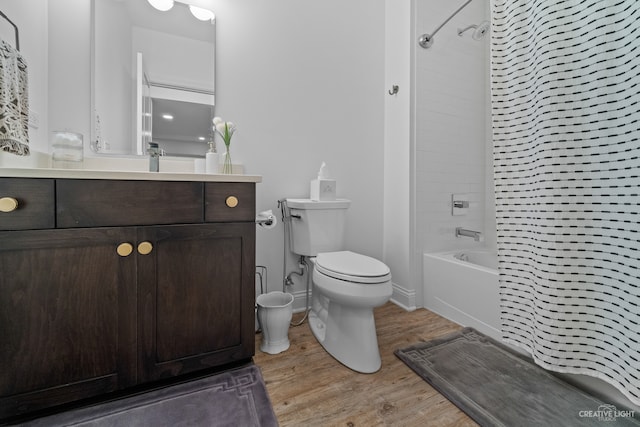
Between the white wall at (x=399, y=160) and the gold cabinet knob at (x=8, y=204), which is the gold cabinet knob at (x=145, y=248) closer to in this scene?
the gold cabinet knob at (x=8, y=204)

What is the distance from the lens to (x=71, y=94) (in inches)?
52.6

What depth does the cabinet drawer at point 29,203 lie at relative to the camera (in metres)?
0.84

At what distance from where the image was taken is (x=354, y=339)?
4.21ft

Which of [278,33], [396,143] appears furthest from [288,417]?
[278,33]

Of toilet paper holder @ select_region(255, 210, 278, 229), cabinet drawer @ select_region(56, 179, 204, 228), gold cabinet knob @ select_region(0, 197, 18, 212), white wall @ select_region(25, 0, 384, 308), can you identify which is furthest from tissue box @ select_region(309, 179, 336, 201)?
gold cabinet knob @ select_region(0, 197, 18, 212)

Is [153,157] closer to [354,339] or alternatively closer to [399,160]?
[354,339]

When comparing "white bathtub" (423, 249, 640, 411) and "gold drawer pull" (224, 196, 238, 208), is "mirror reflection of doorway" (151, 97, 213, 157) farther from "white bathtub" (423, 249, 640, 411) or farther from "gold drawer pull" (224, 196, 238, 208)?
"white bathtub" (423, 249, 640, 411)

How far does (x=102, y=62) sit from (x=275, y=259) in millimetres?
1438

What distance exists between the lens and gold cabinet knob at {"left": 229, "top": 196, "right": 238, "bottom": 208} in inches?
44.6

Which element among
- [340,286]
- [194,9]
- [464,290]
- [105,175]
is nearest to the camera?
[105,175]

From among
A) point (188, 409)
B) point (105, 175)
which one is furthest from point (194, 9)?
point (188, 409)

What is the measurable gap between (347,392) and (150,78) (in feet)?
6.15

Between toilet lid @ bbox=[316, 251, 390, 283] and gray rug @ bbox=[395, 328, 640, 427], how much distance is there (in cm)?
47

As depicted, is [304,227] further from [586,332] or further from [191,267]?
[586,332]
